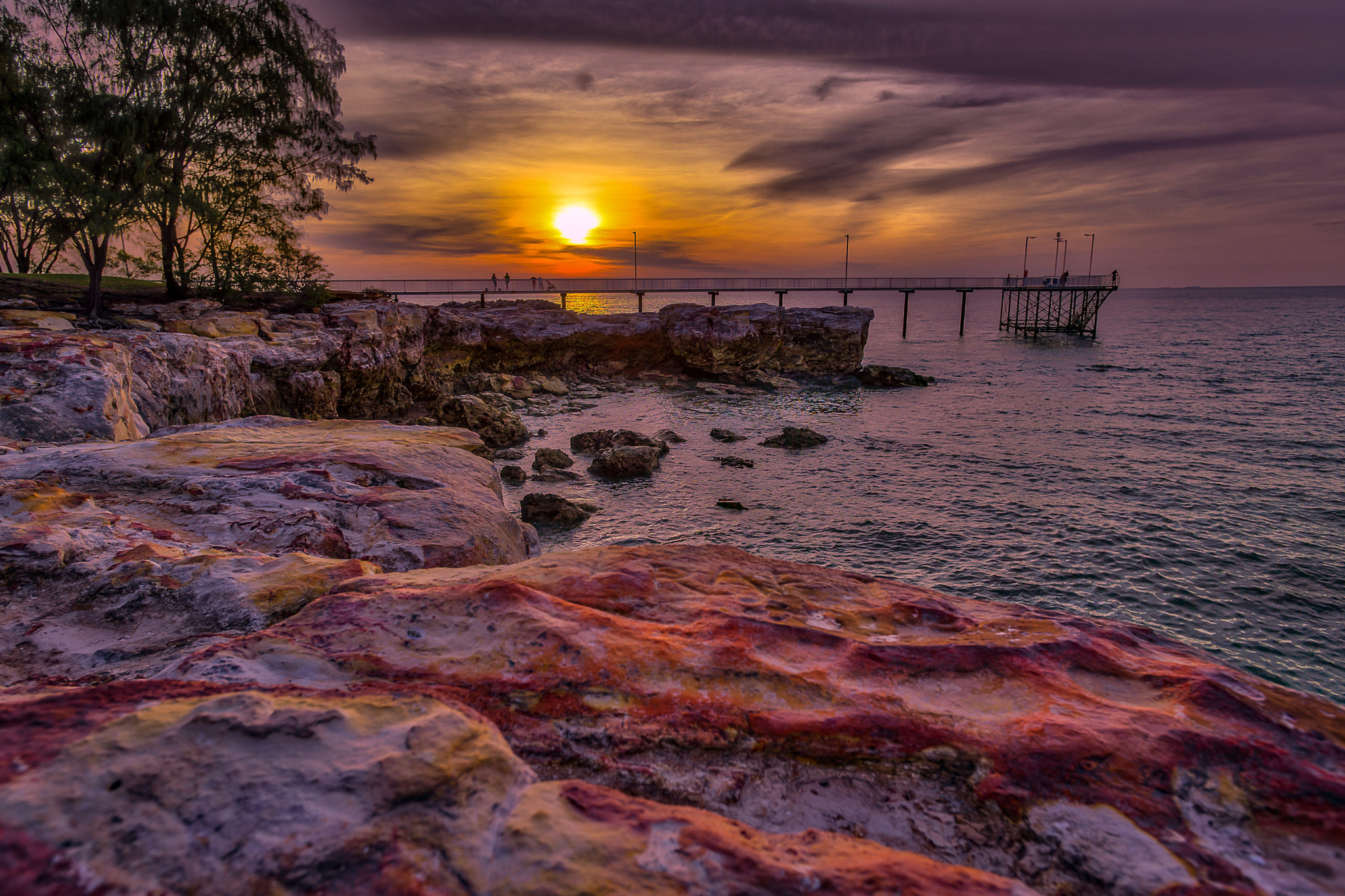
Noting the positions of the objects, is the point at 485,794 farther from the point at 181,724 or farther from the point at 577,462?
the point at 577,462

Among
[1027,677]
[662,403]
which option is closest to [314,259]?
[662,403]

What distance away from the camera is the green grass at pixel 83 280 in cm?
2026

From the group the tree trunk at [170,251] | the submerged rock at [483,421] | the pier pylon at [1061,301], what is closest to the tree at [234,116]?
the tree trunk at [170,251]

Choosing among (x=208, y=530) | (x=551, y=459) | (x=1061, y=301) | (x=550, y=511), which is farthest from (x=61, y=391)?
(x=1061, y=301)

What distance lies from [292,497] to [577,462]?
12082 millimetres

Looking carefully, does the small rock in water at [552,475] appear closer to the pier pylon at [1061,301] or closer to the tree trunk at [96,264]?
the tree trunk at [96,264]

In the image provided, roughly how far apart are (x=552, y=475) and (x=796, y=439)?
815 centimetres

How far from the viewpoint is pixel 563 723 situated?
7.32 feet

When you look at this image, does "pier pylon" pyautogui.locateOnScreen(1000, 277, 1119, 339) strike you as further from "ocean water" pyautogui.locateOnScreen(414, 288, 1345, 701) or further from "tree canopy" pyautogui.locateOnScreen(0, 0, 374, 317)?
"tree canopy" pyautogui.locateOnScreen(0, 0, 374, 317)

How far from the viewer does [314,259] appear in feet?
77.4

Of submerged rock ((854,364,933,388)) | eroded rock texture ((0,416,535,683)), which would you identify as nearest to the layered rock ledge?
eroded rock texture ((0,416,535,683))

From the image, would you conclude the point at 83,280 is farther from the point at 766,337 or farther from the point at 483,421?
the point at 766,337

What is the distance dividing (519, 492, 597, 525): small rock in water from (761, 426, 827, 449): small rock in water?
8.45 m

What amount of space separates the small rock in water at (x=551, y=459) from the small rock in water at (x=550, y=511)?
11.3 feet
